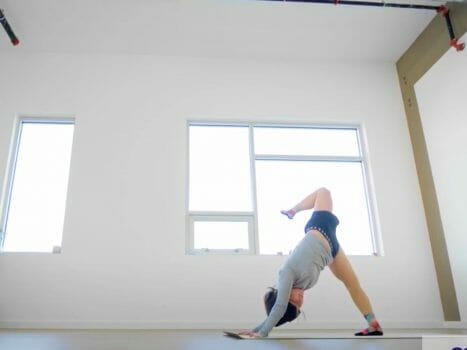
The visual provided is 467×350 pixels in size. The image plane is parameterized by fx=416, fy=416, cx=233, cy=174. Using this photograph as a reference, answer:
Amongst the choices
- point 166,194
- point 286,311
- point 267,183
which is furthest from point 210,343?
point 267,183

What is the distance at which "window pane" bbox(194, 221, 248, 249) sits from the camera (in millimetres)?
4105

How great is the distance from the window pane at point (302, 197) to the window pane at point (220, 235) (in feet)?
0.63

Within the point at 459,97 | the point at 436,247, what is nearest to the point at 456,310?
the point at 436,247

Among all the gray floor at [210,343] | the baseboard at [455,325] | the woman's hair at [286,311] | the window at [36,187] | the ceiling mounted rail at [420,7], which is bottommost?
the baseboard at [455,325]

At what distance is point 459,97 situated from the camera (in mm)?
3812

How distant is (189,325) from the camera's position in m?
3.74

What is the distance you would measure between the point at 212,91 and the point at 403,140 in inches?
86.3

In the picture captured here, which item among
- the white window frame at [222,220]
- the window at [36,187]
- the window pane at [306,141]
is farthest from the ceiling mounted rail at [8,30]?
the window pane at [306,141]

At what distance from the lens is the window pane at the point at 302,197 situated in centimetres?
424

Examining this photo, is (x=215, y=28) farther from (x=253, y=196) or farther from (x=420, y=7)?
(x=420, y=7)

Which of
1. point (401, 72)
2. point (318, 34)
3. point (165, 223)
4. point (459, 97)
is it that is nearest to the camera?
point (459, 97)

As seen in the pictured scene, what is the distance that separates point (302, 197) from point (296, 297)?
198 cm

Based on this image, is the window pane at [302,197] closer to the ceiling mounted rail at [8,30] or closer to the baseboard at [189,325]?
the baseboard at [189,325]

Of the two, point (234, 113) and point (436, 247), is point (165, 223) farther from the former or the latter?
point (436, 247)
